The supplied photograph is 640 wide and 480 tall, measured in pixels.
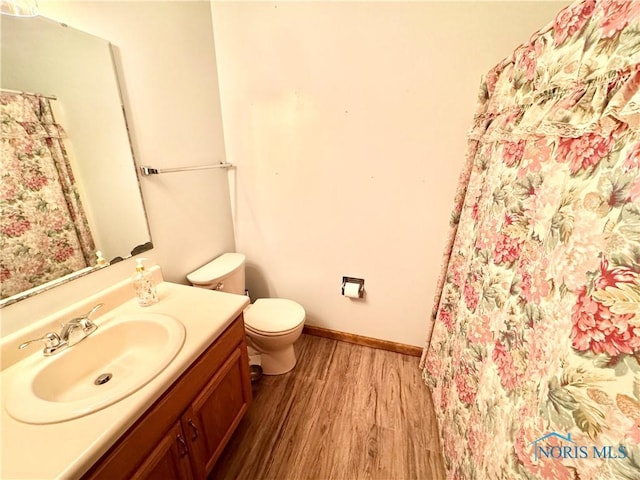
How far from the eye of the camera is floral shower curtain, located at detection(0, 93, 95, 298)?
81 cm

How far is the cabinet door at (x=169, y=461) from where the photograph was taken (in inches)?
28.7

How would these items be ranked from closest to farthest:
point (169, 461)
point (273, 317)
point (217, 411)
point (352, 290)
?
point (169, 461) < point (217, 411) < point (273, 317) < point (352, 290)

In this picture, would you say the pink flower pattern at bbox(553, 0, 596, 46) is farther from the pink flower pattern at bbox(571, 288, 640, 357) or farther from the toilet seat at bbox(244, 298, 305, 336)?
the toilet seat at bbox(244, 298, 305, 336)

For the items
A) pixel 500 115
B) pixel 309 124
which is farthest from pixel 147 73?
pixel 500 115

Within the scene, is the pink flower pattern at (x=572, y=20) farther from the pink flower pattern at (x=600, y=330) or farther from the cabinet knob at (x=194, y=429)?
the cabinet knob at (x=194, y=429)

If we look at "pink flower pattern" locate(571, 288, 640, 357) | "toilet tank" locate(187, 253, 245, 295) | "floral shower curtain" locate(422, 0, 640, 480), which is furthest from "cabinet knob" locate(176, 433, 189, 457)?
"pink flower pattern" locate(571, 288, 640, 357)

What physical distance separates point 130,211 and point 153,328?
571 millimetres

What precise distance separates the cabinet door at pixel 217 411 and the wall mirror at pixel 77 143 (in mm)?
691

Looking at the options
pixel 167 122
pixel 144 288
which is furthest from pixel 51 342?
pixel 167 122

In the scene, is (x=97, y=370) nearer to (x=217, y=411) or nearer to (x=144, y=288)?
(x=144, y=288)

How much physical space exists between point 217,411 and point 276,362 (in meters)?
0.66

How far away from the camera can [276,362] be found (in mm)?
1698

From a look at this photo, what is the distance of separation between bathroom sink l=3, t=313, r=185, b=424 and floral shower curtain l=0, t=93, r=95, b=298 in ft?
0.91

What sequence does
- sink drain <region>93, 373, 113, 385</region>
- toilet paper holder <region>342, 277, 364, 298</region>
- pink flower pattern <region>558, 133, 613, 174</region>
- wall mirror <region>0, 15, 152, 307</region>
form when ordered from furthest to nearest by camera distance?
toilet paper holder <region>342, 277, 364, 298</region>
sink drain <region>93, 373, 113, 385</region>
wall mirror <region>0, 15, 152, 307</region>
pink flower pattern <region>558, 133, 613, 174</region>
